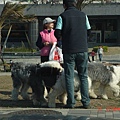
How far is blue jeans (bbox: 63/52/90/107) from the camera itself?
7.58 meters

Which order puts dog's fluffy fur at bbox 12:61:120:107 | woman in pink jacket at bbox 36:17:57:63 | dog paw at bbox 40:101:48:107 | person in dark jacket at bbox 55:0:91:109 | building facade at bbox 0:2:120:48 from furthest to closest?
building facade at bbox 0:2:120:48 < woman in pink jacket at bbox 36:17:57:63 < dog paw at bbox 40:101:48:107 < dog's fluffy fur at bbox 12:61:120:107 < person in dark jacket at bbox 55:0:91:109

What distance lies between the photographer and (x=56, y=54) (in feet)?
28.4

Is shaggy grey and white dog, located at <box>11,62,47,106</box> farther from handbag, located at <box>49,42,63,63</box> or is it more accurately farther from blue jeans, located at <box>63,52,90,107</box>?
blue jeans, located at <box>63,52,90,107</box>

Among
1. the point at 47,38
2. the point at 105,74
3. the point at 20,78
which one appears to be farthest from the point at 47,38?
the point at 105,74

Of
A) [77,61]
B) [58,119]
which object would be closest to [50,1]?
[77,61]

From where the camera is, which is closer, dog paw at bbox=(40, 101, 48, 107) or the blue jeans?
the blue jeans

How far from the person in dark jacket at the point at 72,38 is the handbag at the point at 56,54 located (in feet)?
3.08

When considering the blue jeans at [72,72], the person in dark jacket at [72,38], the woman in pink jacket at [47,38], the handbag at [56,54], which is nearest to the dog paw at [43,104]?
the blue jeans at [72,72]

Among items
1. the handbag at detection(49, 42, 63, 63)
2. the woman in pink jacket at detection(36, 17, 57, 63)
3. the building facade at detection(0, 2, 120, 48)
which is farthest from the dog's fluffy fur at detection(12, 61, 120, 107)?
the building facade at detection(0, 2, 120, 48)

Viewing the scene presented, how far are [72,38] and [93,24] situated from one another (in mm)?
50594

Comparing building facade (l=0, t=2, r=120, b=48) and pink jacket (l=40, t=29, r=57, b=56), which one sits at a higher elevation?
building facade (l=0, t=2, r=120, b=48)

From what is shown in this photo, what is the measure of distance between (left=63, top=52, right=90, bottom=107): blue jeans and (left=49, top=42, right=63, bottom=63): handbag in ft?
3.09

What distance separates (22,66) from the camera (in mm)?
8562

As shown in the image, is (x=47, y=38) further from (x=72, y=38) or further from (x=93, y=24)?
(x=93, y=24)
